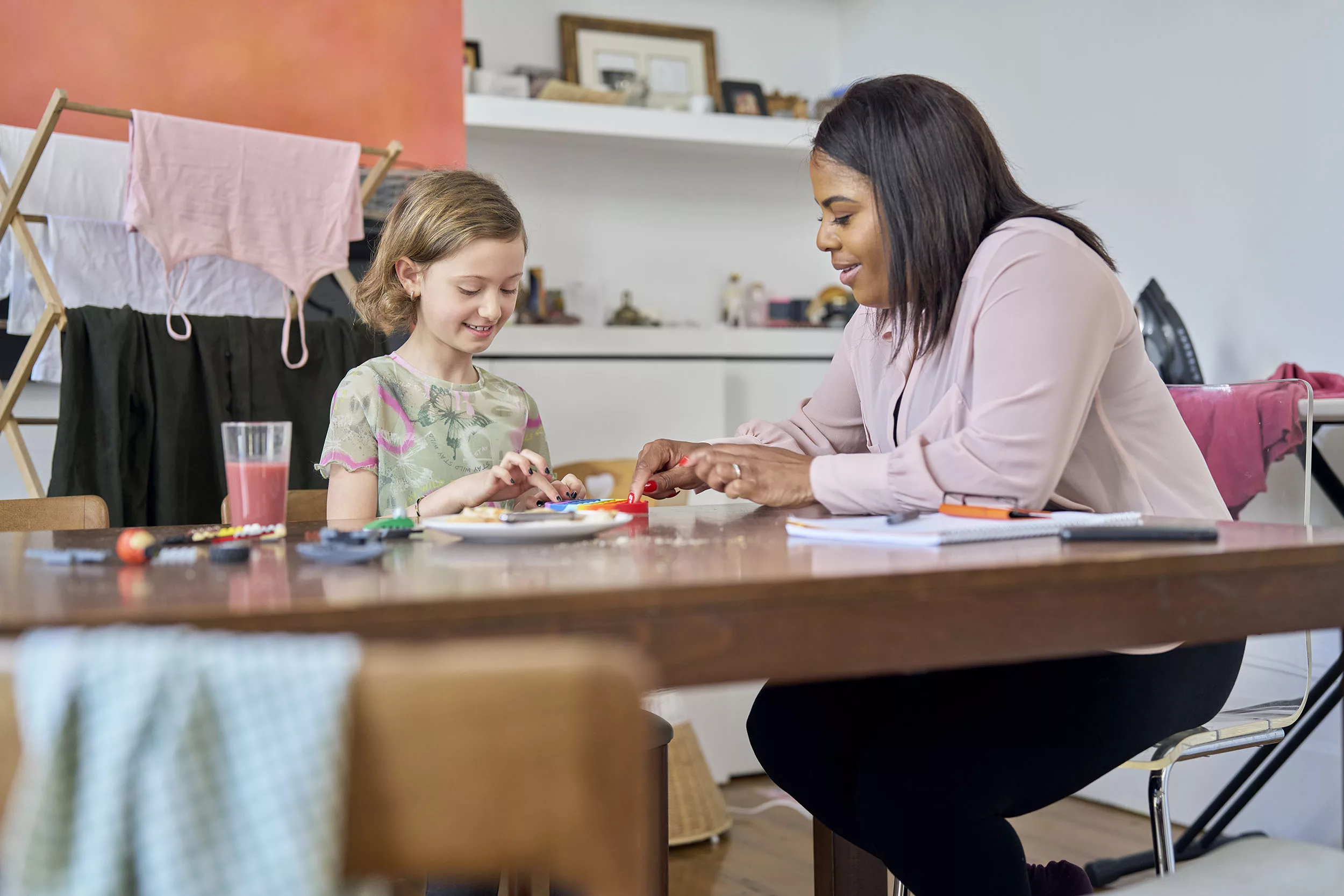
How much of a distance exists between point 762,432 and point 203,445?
1355 millimetres

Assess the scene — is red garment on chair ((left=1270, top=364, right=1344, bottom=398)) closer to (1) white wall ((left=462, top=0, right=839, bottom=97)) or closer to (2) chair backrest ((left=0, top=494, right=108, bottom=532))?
(2) chair backrest ((left=0, top=494, right=108, bottom=532))

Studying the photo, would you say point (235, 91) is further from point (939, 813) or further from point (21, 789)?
point (21, 789)

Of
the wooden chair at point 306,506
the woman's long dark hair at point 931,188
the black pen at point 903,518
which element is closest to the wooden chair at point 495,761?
the black pen at point 903,518

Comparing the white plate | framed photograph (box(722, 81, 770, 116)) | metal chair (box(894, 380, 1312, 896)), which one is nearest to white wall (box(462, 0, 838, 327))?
framed photograph (box(722, 81, 770, 116))

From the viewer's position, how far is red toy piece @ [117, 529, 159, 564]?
0.85 metres

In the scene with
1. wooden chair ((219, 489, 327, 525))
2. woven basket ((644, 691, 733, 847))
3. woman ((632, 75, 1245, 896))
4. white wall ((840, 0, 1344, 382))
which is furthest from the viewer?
white wall ((840, 0, 1344, 382))

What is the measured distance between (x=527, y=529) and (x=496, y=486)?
39 cm

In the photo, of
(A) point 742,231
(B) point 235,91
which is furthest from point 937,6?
(B) point 235,91

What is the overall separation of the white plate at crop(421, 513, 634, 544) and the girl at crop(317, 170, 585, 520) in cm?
58

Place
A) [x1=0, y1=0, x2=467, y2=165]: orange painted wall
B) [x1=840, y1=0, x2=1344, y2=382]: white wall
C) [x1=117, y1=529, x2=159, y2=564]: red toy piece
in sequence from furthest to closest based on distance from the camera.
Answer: [x1=0, y1=0, x2=467, y2=165]: orange painted wall < [x1=840, y1=0, x2=1344, y2=382]: white wall < [x1=117, y1=529, x2=159, y2=564]: red toy piece

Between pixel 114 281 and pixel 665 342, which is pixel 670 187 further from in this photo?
pixel 114 281

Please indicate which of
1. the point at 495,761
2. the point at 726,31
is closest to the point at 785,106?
the point at 726,31

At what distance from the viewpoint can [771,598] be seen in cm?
69

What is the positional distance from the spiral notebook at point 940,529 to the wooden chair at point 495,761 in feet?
1.47
